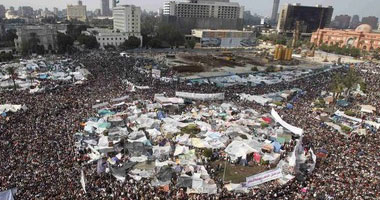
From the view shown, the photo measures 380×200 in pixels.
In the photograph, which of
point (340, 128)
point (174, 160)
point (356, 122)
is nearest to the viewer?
point (174, 160)

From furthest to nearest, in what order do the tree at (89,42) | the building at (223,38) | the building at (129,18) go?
the building at (223,38) → the building at (129,18) → the tree at (89,42)

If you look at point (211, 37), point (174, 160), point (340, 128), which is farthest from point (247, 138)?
point (211, 37)

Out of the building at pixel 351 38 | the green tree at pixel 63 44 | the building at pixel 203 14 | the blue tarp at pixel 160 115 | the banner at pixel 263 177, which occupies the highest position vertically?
the building at pixel 203 14

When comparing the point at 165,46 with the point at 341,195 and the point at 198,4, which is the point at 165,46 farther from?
the point at 341,195

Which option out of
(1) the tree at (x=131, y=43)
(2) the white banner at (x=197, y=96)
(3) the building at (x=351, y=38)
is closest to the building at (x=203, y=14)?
(3) the building at (x=351, y=38)

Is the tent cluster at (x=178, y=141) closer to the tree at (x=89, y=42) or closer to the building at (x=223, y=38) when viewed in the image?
the tree at (x=89, y=42)

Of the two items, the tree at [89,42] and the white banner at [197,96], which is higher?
the tree at [89,42]

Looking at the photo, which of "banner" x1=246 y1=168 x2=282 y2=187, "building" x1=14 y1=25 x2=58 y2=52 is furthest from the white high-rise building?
"banner" x1=246 y1=168 x2=282 y2=187
